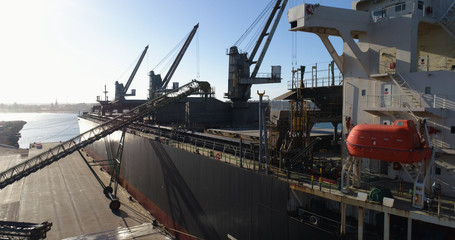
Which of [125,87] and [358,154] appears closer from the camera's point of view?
[358,154]

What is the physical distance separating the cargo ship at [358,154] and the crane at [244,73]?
41.7 feet

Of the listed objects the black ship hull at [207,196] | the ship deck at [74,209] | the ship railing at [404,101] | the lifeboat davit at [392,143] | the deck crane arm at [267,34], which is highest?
the deck crane arm at [267,34]

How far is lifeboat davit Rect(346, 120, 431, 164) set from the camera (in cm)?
942

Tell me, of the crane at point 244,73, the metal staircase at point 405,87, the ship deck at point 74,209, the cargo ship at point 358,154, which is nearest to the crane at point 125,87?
the ship deck at point 74,209

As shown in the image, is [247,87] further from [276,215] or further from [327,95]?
[276,215]

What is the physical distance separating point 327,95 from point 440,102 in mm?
7321

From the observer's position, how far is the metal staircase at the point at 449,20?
12.9 metres

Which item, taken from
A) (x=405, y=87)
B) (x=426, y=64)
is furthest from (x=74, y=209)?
(x=426, y=64)

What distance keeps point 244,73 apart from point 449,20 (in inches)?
801

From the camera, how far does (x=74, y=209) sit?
85.7ft

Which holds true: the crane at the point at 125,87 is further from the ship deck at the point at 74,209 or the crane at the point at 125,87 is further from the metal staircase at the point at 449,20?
the metal staircase at the point at 449,20

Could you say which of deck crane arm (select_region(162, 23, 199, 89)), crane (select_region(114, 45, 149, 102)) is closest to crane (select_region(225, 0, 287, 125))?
deck crane arm (select_region(162, 23, 199, 89))

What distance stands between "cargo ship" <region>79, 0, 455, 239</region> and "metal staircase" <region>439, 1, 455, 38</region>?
0.05 metres

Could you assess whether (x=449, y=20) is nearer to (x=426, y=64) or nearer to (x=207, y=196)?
(x=426, y=64)
